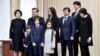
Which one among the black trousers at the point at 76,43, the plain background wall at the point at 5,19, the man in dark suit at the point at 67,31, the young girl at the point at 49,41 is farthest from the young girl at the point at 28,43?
the plain background wall at the point at 5,19

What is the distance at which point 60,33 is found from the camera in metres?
6.11

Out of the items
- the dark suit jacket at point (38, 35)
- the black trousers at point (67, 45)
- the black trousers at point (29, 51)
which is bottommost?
the black trousers at point (29, 51)

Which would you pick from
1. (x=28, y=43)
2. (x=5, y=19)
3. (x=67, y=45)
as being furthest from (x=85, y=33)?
(x=5, y=19)

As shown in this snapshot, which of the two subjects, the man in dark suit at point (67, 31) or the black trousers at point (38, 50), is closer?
the man in dark suit at point (67, 31)

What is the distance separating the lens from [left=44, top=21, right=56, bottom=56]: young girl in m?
5.95

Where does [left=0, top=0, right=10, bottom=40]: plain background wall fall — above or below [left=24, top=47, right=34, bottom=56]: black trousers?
above

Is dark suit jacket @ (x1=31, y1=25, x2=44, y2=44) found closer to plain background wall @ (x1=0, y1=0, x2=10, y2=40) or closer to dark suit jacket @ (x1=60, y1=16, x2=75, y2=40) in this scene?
dark suit jacket @ (x1=60, y1=16, x2=75, y2=40)

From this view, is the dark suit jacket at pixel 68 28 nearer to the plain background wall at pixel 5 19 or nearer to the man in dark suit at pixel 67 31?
the man in dark suit at pixel 67 31

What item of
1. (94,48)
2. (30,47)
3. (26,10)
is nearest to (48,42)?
(30,47)

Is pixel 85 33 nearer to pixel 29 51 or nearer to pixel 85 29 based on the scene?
pixel 85 29

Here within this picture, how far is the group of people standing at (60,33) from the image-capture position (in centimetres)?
577

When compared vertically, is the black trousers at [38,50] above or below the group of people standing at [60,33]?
below

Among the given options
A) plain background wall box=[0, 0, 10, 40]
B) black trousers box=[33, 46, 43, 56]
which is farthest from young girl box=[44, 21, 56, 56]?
plain background wall box=[0, 0, 10, 40]

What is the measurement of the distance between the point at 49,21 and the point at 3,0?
142 inches
